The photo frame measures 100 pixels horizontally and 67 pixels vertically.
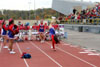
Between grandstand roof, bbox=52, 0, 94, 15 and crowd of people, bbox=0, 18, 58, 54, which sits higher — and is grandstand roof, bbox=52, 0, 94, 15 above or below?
above

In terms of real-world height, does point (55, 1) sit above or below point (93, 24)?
above

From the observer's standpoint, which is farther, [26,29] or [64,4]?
[64,4]

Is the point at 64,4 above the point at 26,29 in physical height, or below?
above

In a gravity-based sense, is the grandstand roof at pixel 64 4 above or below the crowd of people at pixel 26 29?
above

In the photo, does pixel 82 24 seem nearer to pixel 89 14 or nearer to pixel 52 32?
pixel 89 14

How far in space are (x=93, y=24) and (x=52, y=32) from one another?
17.5m

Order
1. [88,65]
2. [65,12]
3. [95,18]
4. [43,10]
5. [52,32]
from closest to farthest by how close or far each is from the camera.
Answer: [88,65] < [52,32] < [95,18] < [65,12] < [43,10]

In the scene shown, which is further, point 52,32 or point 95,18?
point 95,18

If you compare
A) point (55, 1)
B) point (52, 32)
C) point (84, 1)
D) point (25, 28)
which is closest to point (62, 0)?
point (55, 1)

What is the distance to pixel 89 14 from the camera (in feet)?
107

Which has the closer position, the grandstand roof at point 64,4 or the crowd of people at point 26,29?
the crowd of people at point 26,29

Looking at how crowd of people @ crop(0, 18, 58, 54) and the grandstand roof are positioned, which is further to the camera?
the grandstand roof

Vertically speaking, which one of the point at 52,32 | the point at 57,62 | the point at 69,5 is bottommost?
the point at 57,62

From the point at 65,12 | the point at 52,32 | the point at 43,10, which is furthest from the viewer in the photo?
the point at 43,10
